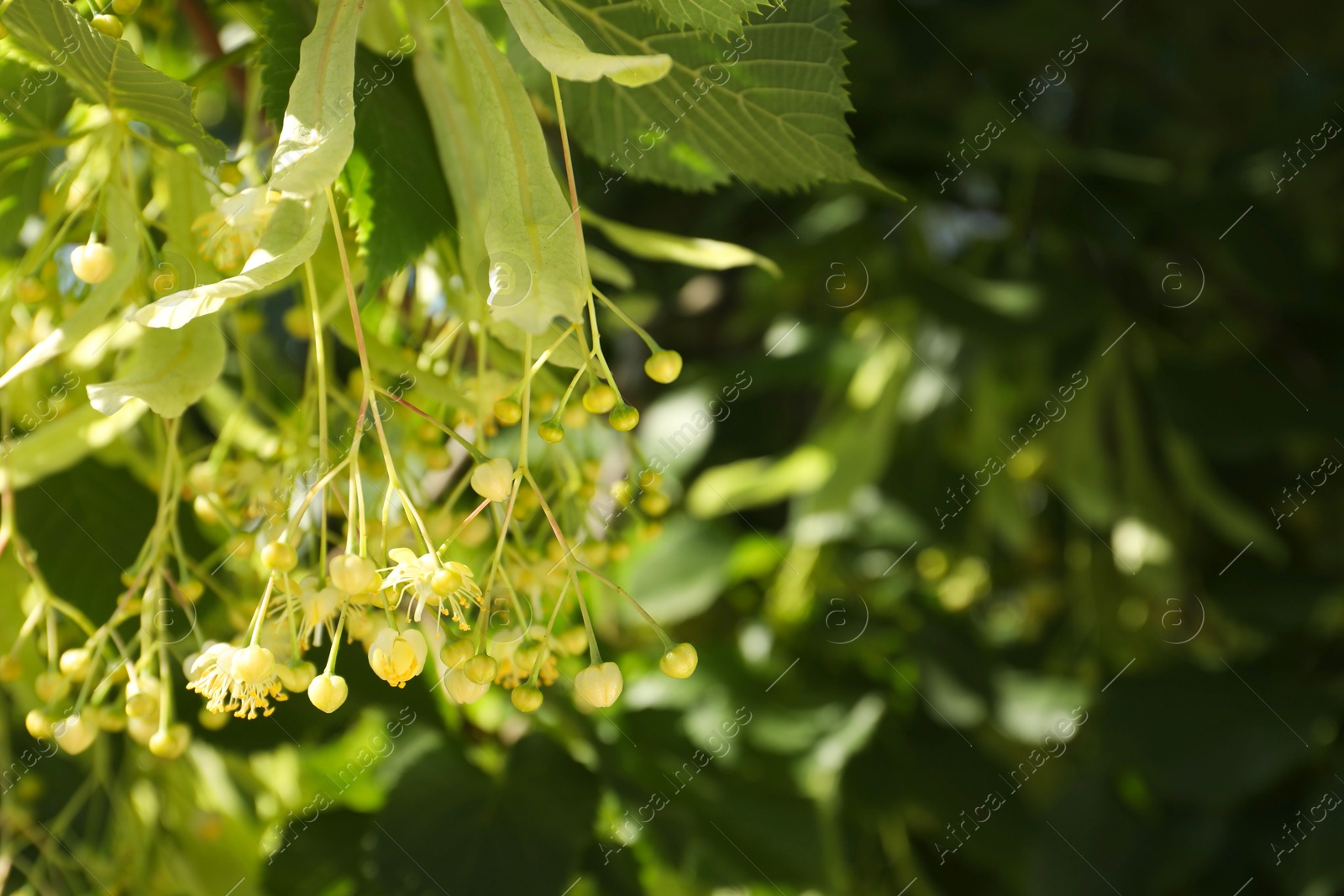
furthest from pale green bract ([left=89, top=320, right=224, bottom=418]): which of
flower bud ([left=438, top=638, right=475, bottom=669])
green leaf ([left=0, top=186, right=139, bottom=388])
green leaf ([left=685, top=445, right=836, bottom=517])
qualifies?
green leaf ([left=685, top=445, right=836, bottom=517])

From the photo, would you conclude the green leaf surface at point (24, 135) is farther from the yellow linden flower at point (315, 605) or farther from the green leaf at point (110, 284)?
the yellow linden flower at point (315, 605)

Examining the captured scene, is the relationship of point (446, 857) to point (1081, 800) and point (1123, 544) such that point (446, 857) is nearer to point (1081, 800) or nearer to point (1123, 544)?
point (1081, 800)

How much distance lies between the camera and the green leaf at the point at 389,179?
393 millimetres

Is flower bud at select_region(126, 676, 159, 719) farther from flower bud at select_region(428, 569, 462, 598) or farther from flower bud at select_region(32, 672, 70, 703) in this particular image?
flower bud at select_region(428, 569, 462, 598)

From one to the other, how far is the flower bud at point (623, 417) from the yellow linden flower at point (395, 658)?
106 mm

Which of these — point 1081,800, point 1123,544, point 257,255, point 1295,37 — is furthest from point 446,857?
point 1295,37

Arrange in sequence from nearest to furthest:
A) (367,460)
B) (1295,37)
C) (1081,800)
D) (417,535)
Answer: (417,535), (367,460), (1081,800), (1295,37)

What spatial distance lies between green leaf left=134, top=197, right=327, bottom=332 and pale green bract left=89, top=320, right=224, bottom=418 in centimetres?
4

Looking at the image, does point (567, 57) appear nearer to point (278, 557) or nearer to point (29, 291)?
point (278, 557)

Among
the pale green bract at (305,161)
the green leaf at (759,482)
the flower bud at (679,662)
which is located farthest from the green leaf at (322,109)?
the green leaf at (759,482)

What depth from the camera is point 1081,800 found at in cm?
100

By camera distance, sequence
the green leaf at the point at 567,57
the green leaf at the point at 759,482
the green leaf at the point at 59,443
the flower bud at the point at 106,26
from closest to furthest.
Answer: the green leaf at the point at 567,57 → the flower bud at the point at 106,26 → the green leaf at the point at 59,443 → the green leaf at the point at 759,482

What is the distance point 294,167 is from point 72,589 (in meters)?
0.43

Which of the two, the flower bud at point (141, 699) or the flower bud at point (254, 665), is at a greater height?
the flower bud at point (254, 665)
